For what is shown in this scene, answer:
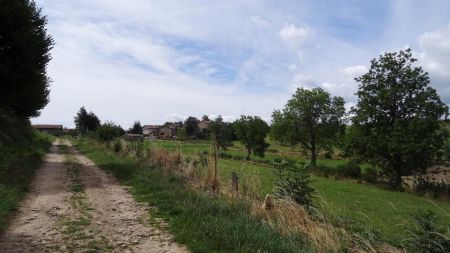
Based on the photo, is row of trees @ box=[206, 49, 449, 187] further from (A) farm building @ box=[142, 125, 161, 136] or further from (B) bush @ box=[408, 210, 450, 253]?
(B) bush @ box=[408, 210, 450, 253]

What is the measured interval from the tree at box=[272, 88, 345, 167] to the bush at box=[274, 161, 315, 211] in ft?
167

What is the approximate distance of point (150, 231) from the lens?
8094 mm

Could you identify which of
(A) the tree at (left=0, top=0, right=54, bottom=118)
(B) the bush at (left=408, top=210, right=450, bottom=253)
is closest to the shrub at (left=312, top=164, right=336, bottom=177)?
(A) the tree at (left=0, top=0, right=54, bottom=118)

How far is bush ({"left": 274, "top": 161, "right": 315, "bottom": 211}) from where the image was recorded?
994cm

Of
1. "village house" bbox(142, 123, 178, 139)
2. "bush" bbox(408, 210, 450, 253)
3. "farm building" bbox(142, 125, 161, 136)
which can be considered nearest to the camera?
"bush" bbox(408, 210, 450, 253)

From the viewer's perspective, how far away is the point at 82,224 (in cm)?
842

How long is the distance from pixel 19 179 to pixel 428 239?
40.3 ft

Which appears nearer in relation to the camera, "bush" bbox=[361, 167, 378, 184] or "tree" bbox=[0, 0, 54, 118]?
"tree" bbox=[0, 0, 54, 118]

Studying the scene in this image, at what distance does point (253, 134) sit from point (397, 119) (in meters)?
36.2

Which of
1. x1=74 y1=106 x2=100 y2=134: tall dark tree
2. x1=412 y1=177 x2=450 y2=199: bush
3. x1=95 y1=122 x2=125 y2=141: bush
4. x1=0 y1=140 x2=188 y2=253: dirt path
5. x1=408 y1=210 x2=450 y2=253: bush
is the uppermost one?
x1=74 y1=106 x2=100 y2=134: tall dark tree

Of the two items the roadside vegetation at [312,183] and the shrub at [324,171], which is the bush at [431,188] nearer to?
the roadside vegetation at [312,183]

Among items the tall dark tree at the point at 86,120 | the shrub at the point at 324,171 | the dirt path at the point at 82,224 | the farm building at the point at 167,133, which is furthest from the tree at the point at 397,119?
the tall dark tree at the point at 86,120

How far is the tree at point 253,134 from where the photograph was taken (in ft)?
235

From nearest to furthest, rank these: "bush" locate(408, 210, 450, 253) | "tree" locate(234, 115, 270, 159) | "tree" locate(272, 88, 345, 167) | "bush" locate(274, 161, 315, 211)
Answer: "bush" locate(408, 210, 450, 253) < "bush" locate(274, 161, 315, 211) < "tree" locate(272, 88, 345, 167) < "tree" locate(234, 115, 270, 159)
